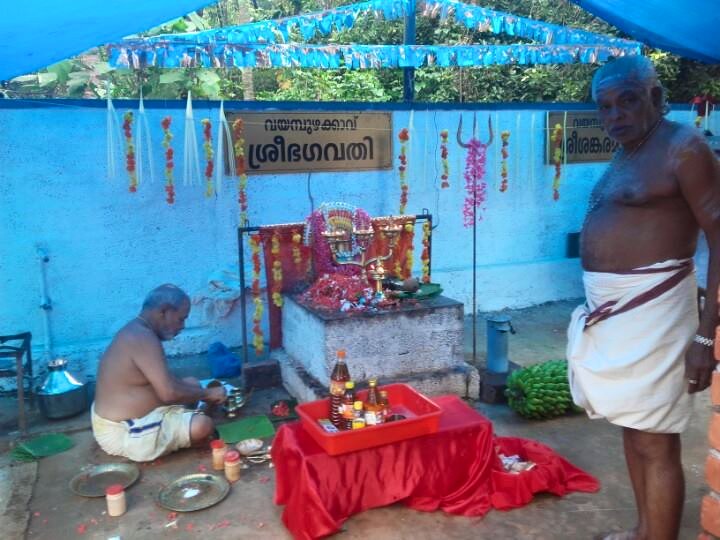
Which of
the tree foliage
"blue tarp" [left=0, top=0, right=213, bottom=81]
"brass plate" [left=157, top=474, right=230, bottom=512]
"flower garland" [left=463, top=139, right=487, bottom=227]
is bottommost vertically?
"brass plate" [left=157, top=474, right=230, bottom=512]

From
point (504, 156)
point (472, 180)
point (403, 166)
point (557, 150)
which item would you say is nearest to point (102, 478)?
point (403, 166)

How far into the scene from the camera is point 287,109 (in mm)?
6012

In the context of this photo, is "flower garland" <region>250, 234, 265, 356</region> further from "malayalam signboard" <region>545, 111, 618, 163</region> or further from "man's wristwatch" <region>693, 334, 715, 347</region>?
"malayalam signboard" <region>545, 111, 618, 163</region>

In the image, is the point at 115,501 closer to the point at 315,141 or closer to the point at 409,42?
the point at 315,141

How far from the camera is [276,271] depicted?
17.2 feet

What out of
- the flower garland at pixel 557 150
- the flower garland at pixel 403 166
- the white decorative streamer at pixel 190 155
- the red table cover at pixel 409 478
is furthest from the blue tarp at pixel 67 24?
the flower garland at pixel 557 150

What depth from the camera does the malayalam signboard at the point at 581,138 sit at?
7.41 meters

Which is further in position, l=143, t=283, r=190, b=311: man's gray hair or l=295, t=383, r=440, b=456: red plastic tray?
l=143, t=283, r=190, b=311: man's gray hair

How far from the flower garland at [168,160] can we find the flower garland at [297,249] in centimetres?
137

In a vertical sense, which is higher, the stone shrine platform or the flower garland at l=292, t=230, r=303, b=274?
the flower garland at l=292, t=230, r=303, b=274

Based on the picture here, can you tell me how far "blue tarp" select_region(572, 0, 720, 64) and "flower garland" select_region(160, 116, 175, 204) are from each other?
3689 mm

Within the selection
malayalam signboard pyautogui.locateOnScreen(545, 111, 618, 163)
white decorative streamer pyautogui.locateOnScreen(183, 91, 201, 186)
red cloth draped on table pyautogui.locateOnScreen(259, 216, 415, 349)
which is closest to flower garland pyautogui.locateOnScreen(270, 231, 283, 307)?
red cloth draped on table pyautogui.locateOnScreen(259, 216, 415, 349)

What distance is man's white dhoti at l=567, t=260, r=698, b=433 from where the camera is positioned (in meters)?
2.44

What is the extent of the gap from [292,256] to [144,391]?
185 centimetres
